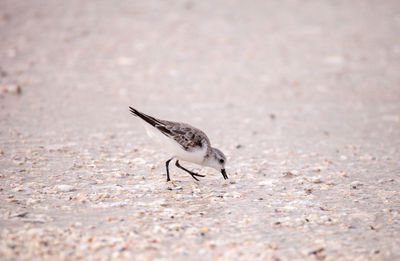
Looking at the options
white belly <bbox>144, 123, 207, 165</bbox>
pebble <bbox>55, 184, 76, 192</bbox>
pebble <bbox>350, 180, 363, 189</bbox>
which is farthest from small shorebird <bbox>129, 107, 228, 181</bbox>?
pebble <bbox>350, 180, 363, 189</bbox>

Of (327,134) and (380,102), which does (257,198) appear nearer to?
(327,134)

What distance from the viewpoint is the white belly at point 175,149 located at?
20.4 ft

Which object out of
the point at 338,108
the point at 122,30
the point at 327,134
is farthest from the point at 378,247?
the point at 122,30

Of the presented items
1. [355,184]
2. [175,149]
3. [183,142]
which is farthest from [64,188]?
[355,184]

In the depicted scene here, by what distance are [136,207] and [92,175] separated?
1.21 meters

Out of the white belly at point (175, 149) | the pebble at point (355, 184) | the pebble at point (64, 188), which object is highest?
the white belly at point (175, 149)

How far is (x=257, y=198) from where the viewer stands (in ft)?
19.7

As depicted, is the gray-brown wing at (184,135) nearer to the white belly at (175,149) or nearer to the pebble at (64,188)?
the white belly at (175,149)

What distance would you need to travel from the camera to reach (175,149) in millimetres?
6219

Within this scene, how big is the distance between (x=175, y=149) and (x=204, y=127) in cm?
298

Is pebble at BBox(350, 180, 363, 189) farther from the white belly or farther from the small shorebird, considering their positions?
the white belly

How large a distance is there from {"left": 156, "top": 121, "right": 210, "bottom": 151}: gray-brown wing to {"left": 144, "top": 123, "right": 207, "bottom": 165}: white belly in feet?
0.16

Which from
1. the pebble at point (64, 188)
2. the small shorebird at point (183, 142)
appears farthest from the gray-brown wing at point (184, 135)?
the pebble at point (64, 188)

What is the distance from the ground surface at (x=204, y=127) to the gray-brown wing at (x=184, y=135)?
0.54 metres
